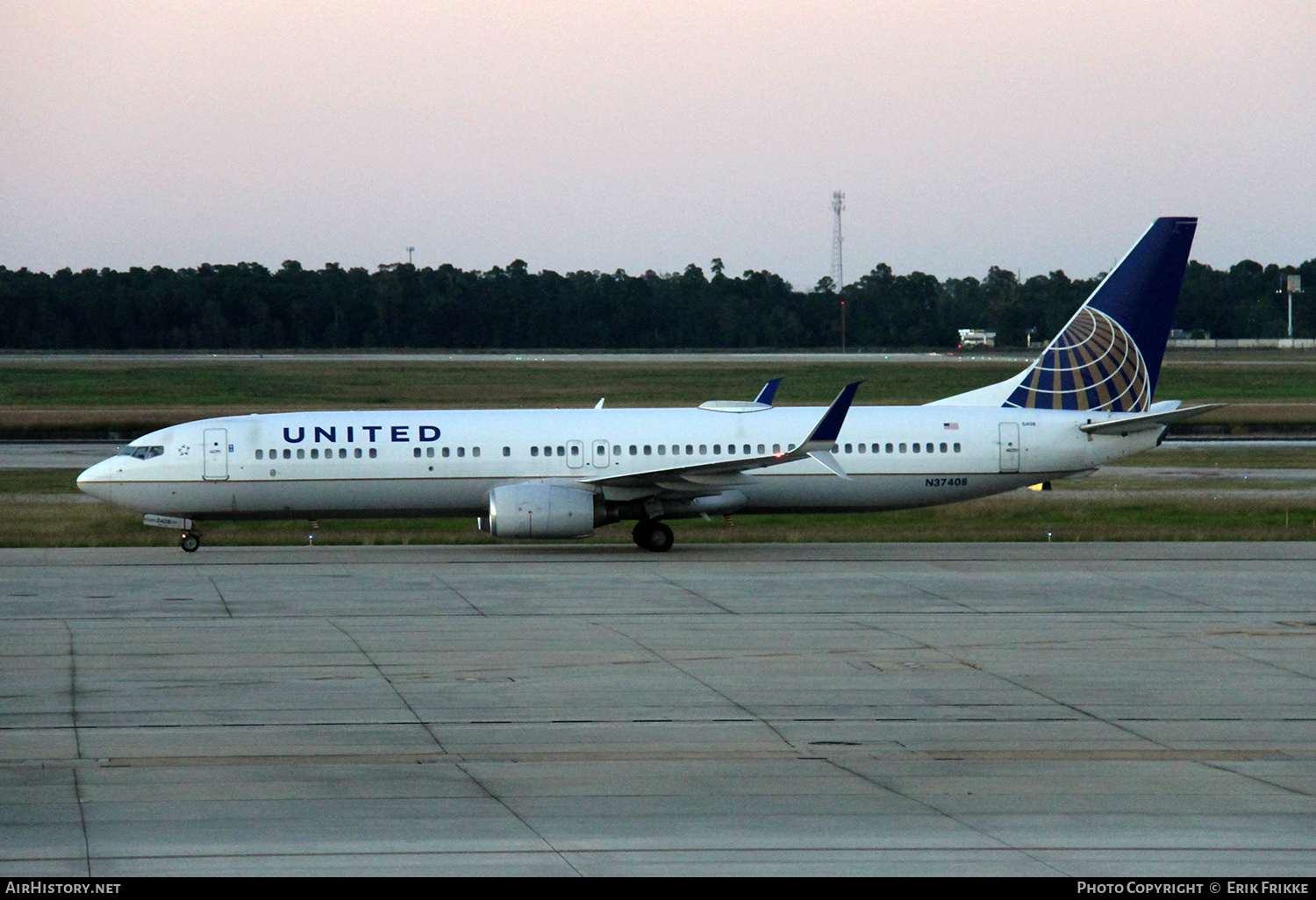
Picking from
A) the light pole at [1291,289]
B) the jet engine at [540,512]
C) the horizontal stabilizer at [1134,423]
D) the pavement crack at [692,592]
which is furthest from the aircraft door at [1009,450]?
the light pole at [1291,289]

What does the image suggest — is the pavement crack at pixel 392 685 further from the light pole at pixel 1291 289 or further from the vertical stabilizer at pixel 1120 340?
the light pole at pixel 1291 289

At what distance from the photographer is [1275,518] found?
116ft

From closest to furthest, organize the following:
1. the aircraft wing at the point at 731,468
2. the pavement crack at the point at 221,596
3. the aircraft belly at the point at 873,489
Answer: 1. the pavement crack at the point at 221,596
2. the aircraft wing at the point at 731,468
3. the aircraft belly at the point at 873,489

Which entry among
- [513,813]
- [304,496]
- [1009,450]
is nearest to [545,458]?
[304,496]

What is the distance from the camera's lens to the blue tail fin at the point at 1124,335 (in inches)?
1264

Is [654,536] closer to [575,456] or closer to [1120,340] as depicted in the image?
[575,456]

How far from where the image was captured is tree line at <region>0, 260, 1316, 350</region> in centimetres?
13738

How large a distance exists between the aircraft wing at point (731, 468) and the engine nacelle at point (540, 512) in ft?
3.26

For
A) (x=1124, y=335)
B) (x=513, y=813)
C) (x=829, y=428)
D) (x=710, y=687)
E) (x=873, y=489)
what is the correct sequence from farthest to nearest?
(x=1124, y=335) < (x=873, y=489) < (x=829, y=428) < (x=710, y=687) < (x=513, y=813)

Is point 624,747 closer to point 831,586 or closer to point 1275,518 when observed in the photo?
point 831,586

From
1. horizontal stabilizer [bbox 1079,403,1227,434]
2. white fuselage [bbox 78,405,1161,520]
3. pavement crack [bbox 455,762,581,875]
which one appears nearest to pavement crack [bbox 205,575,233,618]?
white fuselage [bbox 78,405,1161,520]

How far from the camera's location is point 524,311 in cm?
14850

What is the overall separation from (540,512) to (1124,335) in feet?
45.5

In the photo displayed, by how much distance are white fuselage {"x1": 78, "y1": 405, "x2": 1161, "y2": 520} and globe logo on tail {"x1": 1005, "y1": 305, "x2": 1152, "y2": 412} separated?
118cm
